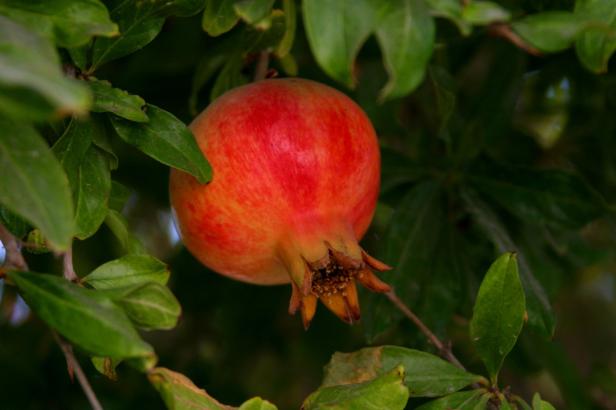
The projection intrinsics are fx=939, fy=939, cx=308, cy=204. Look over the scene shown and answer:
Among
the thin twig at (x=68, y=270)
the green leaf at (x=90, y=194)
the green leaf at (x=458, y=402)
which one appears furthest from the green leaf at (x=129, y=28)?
the green leaf at (x=458, y=402)

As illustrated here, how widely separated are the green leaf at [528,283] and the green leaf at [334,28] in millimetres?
544

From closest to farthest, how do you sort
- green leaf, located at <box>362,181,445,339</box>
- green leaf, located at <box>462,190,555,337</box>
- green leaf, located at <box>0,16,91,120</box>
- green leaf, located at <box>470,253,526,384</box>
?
green leaf, located at <box>0,16,91,120</box>
green leaf, located at <box>470,253,526,384</box>
green leaf, located at <box>462,190,555,337</box>
green leaf, located at <box>362,181,445,339</box>

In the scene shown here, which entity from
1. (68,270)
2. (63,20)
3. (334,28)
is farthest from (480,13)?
(68,270)

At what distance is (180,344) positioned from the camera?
8.11 ft

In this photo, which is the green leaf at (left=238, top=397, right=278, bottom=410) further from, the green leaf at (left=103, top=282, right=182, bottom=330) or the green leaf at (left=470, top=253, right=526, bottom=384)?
the green leaf at (left=470, top=253, right=526, bottom=384)

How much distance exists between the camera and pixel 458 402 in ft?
3.83

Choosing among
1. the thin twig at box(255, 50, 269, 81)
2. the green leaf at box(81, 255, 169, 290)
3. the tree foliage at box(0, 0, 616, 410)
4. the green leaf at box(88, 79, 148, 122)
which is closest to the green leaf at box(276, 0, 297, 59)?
the tree foliage at box(0, 0, 616, 410)

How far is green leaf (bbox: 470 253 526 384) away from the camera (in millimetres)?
1168

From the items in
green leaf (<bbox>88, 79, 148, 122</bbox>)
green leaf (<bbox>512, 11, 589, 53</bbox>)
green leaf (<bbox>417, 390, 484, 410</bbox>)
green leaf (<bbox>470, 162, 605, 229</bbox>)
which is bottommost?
green leaf (<bbox>470, 162, 605, 229</bbox>)

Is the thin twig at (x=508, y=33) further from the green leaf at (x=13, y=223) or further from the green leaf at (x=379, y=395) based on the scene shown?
the green leaf at (x=13, y=223)

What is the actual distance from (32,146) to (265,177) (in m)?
0.34

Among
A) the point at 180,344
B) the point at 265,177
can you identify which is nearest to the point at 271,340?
the point at 180,344

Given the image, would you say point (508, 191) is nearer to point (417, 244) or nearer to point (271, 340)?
point (417, 244)

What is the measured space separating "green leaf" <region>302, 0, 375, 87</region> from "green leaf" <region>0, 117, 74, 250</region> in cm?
29
